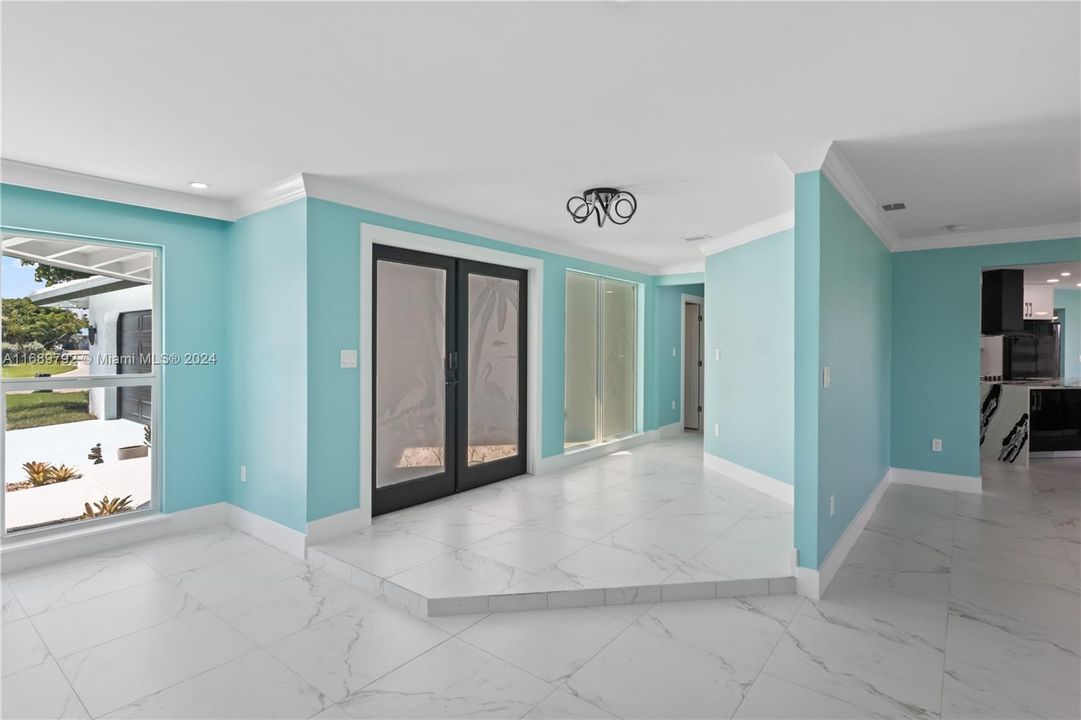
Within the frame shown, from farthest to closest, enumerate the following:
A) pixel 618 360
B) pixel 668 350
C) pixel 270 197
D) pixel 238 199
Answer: pixel 668 350 → pixel 618 360 → pixel 238 199 → pixel 270 197

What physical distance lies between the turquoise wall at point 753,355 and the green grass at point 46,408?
505cm

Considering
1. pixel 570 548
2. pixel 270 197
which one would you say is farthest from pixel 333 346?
pixel 570 548

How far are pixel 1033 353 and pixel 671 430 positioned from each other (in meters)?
5.29

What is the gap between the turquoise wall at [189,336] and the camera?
3.75m

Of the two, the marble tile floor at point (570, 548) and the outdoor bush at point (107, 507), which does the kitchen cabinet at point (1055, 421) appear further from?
the outdoor bush at point (107, 507)

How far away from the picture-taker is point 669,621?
107 inches

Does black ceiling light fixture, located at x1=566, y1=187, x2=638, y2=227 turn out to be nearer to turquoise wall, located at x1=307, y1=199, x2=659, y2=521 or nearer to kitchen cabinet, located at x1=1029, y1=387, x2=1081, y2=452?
turquoise wall, located at x1=307, y1=199, x2=659, y2=521

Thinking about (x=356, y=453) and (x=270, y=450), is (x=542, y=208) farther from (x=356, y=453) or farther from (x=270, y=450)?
(x=270, y=450)

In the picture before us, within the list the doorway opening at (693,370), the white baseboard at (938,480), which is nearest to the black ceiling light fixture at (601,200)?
the white baseboard at (938,480)

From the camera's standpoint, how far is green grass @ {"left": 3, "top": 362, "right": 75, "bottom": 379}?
3326 millimetres

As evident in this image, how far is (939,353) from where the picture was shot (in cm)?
517

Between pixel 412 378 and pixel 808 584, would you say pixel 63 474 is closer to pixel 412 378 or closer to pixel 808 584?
pixel 412 378

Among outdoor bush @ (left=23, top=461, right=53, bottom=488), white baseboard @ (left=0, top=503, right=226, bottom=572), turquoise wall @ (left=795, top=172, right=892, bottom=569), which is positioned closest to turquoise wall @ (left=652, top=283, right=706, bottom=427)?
turquoise wall @ (left=795, top=172, right=892, bottom=569)

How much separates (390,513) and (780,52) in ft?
12.1
